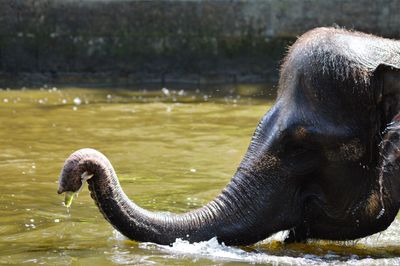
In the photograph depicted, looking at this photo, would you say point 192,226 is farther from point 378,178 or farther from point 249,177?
point 378,178

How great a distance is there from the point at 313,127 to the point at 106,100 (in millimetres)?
7541

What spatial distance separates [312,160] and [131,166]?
3.48 meters

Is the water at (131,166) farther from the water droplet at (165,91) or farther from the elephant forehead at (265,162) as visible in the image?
the elephant forehead at (265,162)

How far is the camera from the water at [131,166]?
6105 millimetres

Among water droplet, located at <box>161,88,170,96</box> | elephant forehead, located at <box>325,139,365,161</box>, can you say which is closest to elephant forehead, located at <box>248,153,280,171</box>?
elephant forehead, located at <box>325,139,365,161</box>

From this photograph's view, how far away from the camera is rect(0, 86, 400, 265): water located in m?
6.11

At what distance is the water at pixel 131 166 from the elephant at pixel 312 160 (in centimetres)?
17

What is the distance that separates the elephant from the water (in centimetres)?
17

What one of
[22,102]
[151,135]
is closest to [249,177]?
[151,135]

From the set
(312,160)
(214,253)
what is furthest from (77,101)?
(312,160)

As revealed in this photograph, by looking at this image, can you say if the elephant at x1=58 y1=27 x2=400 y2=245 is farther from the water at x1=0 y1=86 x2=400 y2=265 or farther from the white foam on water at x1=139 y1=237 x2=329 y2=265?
the water at x1=0 y1=86 x2=400 y2=265

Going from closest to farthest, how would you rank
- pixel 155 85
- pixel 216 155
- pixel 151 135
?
pixel 216 155 → pixel 151 135 → pixel 155 85

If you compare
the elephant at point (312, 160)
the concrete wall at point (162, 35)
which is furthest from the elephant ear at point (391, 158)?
the concrete wall at point (162, 35)

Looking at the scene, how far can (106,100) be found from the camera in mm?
13086
